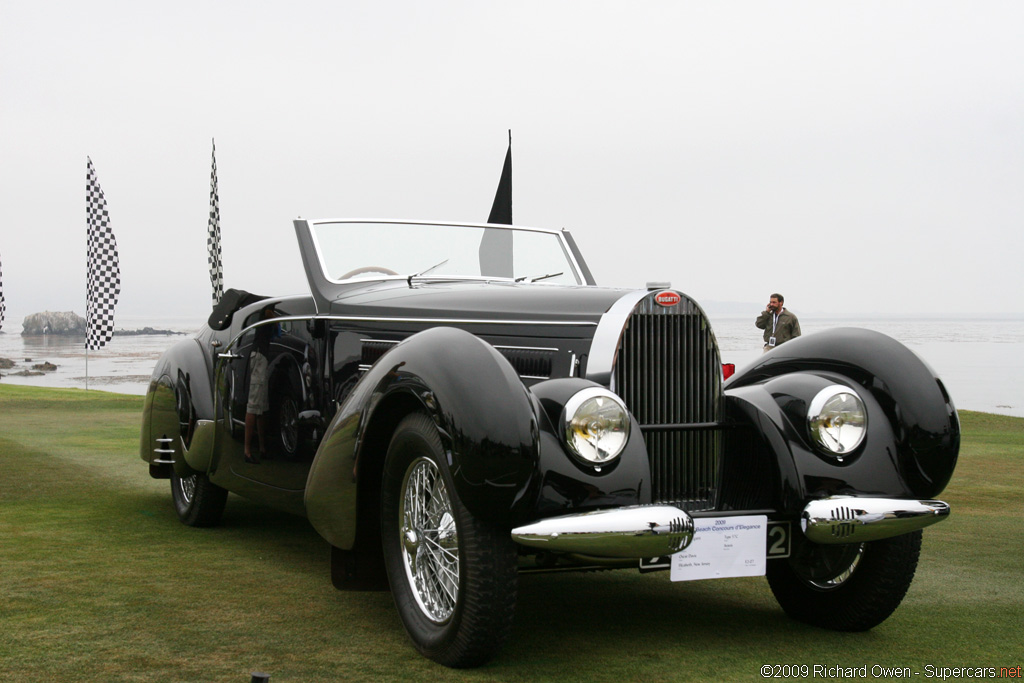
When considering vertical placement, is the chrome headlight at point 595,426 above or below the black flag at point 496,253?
below

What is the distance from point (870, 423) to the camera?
393cm

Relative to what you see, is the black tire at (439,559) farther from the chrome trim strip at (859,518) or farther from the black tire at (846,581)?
the black tire at (846,581)

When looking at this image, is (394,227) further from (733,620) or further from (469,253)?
(733,620)

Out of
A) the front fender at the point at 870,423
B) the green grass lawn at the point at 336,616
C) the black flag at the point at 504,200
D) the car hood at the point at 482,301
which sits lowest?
the green grass lawn at the point at 336,616

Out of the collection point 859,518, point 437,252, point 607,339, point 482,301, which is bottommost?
point 859,518

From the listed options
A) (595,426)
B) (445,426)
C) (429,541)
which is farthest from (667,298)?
(429,541)

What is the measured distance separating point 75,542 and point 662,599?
10.3 ft

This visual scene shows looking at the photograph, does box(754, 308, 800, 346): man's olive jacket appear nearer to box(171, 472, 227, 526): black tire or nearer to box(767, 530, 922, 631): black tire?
box(171, 472, 227, 526): black tire

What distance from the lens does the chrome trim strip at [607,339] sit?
12.6ft

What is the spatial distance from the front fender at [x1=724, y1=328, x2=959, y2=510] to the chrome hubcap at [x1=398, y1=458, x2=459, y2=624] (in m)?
1.25

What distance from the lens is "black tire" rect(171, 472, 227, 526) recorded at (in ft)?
19.7

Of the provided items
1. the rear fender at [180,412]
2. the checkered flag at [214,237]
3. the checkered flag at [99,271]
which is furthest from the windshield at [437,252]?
the checkered flag at [99,271]

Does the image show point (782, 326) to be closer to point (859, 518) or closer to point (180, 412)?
point (180, 412)

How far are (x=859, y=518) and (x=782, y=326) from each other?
10.7 m
